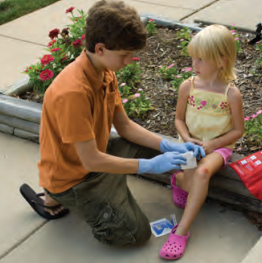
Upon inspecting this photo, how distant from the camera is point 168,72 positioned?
390cm

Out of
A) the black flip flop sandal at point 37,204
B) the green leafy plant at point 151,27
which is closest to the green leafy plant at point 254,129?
the black flip flop sandal at point 37,204

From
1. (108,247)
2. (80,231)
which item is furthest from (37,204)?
(108,247)

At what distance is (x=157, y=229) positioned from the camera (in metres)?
2.72

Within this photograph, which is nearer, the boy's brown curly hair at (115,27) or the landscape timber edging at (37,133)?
the boy's brown curly hair at (115,27)

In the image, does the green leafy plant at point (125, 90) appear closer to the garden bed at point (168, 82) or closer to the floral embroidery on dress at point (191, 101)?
the garden bed at point (168, 82)

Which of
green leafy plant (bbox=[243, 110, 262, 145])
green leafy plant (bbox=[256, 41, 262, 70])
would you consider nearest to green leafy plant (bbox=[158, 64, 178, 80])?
green leafy plant (bbox=[256, 41, 262, 70])

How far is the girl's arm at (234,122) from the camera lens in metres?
2.62

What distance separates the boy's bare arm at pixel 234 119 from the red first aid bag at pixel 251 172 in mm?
155

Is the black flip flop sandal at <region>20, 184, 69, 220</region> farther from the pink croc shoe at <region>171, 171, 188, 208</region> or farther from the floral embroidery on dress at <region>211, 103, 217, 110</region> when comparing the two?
the floral embroidery on dress at <region>211, 103, 217, 110</region>

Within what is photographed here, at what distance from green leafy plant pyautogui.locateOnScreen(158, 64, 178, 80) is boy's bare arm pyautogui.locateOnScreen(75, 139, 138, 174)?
160 cm

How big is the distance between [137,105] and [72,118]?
1397mm

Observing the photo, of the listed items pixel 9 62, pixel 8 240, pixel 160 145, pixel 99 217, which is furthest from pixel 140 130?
pixel 9 62

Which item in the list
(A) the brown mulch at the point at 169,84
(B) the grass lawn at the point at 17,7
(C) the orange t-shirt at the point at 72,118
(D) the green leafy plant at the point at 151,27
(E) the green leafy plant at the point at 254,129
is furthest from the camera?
(B) the grass lawn at the point at 17,7

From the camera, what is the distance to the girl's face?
259 centimetres
